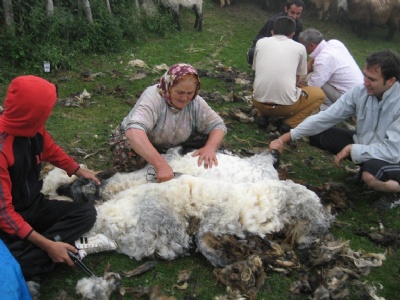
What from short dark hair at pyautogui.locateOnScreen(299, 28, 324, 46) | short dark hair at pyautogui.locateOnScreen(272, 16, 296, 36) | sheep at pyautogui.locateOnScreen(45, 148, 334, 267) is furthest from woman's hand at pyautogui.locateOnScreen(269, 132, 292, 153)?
short dark hair at pyautogui.locateOnScreen(299, 28, 324, 46)

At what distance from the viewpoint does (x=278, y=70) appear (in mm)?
5574

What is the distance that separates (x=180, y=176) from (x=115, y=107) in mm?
3022

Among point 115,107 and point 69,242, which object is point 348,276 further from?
point 115,107

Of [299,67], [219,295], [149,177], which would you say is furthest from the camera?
[299,67]

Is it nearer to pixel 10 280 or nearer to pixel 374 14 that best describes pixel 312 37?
pixel 10 280

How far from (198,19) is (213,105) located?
4.78m

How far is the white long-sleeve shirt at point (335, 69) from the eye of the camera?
5945 millimetres

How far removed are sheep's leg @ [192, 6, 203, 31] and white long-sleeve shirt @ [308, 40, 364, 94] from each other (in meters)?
5.03

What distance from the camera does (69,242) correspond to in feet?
10.1

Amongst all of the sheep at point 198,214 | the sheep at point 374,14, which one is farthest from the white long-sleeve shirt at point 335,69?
the sheep at point 374,14

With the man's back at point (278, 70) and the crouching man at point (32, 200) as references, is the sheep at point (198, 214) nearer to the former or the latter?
the crouching man at point (32, 200)

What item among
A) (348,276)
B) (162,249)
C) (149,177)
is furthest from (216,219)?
(348,276)

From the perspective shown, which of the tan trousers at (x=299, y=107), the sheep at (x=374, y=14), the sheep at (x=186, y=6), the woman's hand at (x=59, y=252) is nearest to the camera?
the woman's hand at (x=59, y=252)

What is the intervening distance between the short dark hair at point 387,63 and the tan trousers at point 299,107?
1832 mm
